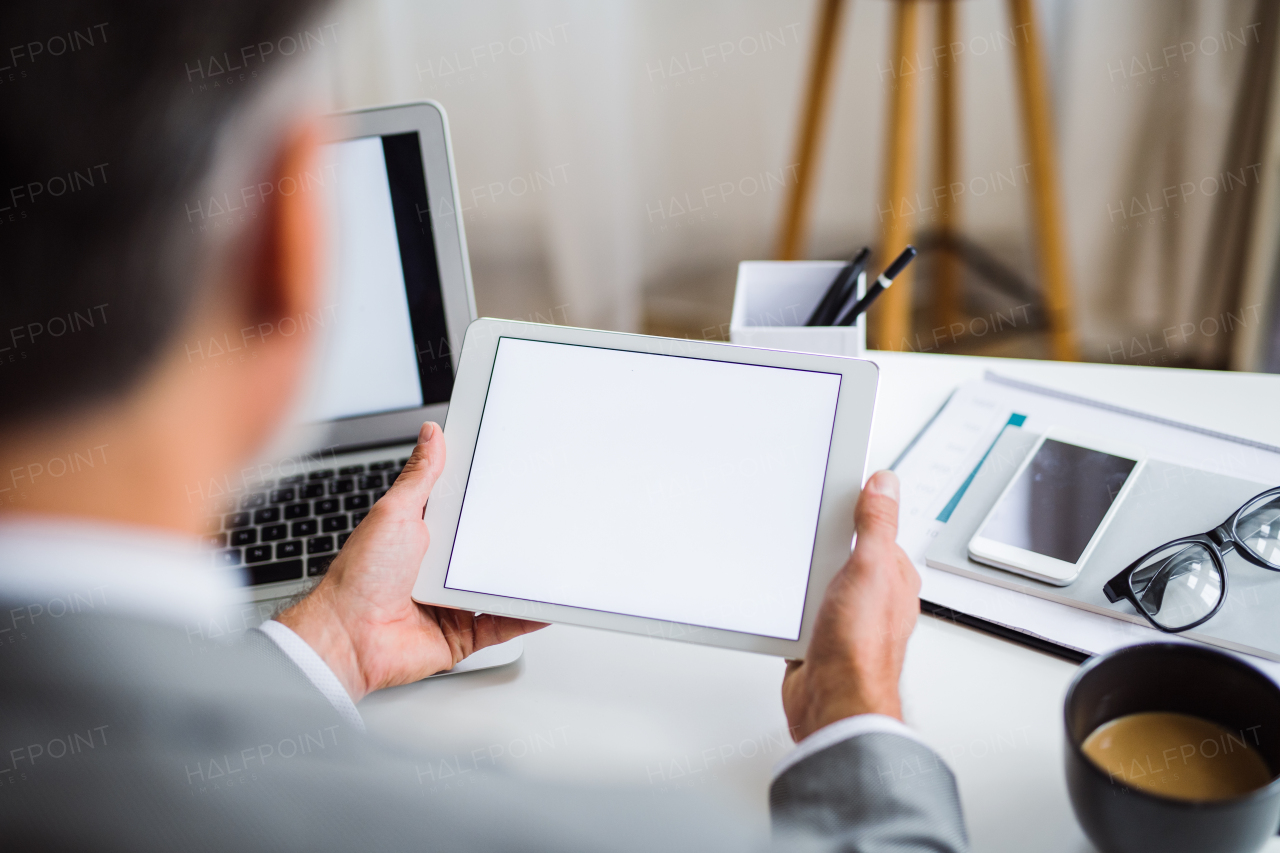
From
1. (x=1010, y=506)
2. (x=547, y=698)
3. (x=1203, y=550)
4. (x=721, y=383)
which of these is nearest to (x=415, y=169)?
(x=721, y=383)

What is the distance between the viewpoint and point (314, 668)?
51 centimetres

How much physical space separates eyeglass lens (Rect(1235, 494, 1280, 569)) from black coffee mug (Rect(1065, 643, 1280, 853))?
0.17 meters

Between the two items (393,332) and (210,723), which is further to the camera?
(393,332)

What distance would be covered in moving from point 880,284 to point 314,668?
54 centimetres

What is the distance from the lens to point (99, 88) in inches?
8.6

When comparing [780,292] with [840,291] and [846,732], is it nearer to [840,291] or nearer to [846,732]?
[840,291]

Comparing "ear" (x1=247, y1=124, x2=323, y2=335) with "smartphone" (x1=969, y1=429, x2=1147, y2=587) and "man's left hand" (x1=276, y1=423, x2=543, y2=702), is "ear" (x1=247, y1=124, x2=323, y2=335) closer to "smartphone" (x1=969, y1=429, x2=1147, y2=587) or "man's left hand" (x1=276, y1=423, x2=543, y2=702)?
"man's left hand" (x1=276, y1=423, x2=543, y2=702)

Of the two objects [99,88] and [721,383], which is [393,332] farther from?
[99,88]

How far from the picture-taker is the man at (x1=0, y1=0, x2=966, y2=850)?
0.22m

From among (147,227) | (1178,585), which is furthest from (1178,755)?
(147,227)

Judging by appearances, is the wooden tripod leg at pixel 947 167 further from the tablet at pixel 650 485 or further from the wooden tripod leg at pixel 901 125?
the tablet at pixel 650 485

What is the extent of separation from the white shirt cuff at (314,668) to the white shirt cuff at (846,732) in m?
0.26

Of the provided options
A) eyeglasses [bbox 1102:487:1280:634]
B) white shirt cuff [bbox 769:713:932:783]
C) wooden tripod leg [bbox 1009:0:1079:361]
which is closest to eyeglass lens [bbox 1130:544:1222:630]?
eyeglasses [bbox 1102:487:1280:634]

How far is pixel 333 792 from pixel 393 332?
0.46m
